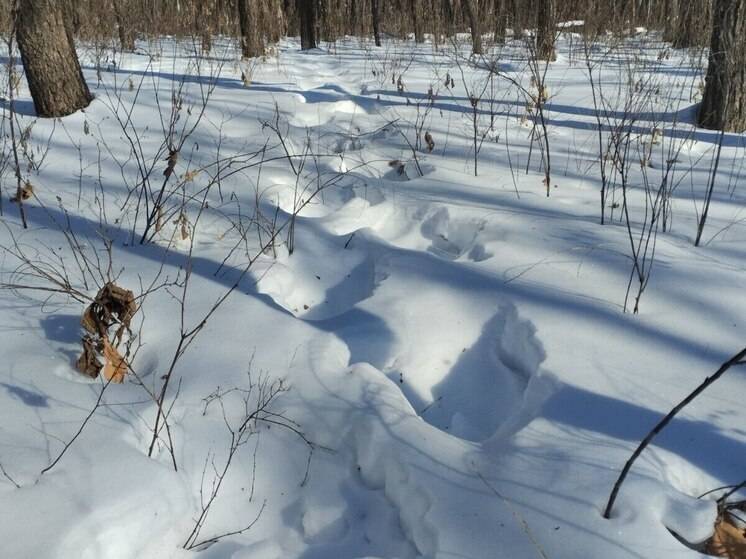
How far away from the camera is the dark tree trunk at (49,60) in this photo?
11.6 feet

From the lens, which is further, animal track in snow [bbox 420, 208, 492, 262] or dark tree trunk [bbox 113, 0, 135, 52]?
dark tree trunk [bbox 113, 0, 135, 52]

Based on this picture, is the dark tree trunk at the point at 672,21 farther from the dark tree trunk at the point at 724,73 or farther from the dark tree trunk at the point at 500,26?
the dark tree trunk at the point at 500,26

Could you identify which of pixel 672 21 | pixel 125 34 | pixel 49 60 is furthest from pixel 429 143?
pixel 125 34

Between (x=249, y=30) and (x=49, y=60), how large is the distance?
163 inches

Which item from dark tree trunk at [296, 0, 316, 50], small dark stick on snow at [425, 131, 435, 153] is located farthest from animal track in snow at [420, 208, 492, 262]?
dark tree trunk at [296, 0, 316, 50]

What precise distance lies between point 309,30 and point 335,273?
856cm

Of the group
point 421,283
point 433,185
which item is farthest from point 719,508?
point 433,185

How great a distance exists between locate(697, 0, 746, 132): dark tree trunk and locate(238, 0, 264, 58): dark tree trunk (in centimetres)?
512

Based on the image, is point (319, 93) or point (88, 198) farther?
point (319, 93)

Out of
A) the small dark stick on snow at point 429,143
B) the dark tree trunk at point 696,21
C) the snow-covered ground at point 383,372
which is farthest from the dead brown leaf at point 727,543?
the dark tree trunk at point 696,21

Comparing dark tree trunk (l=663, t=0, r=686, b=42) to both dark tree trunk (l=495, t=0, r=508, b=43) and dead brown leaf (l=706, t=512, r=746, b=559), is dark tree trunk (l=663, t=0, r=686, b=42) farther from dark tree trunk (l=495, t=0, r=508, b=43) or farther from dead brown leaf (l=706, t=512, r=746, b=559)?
dead brown leaf (l=706, t=512, r=746, b=559)

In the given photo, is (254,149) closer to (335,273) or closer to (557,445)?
(335,273)

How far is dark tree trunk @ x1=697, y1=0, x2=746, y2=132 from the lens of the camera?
12.0 ft

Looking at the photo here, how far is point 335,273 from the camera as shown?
7.93 ft
